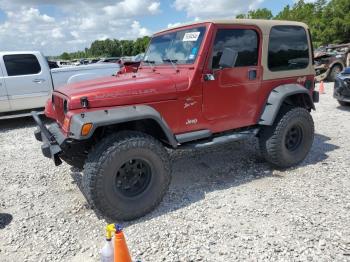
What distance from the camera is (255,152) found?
5.83 meters

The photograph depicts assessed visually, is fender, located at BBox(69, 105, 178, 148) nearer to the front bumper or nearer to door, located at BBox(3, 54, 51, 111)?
the front bumper

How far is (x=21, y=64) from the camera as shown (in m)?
8.70

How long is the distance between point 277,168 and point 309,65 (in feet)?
5.36

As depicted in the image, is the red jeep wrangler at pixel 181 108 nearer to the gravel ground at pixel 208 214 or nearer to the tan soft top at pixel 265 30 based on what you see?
the tan soft top at pixel 265 30

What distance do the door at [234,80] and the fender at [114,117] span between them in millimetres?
749

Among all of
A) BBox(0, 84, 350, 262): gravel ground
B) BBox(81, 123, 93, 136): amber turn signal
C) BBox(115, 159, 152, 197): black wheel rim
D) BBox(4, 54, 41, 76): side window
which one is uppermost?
BBox(4, 54, 41, 76): side window

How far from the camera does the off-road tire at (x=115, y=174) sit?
11.4 ft

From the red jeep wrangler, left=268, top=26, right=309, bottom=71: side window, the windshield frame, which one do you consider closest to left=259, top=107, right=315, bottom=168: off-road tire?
the red jeep wrangler

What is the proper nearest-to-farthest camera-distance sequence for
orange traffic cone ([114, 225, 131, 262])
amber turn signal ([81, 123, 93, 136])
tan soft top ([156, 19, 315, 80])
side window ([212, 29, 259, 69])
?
orange traffic cone ([114, 225, 131, 262]) → amber turn signal ([81, 123, 93, 136]) → side window ([212, 29, 259, 69]) → tan soft top ([156, 19, 315, 80])

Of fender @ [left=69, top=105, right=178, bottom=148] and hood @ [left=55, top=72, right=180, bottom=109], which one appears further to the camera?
hood @ [left=55, top=72, right=180, bottom=109]

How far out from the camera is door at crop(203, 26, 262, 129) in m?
4.22

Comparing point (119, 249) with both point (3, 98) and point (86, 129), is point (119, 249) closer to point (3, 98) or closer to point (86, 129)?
point (86, 129)

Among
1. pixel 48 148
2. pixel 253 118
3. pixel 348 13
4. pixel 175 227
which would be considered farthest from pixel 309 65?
pixel 348 13

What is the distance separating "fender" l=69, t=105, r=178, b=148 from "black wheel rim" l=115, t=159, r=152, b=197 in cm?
45
